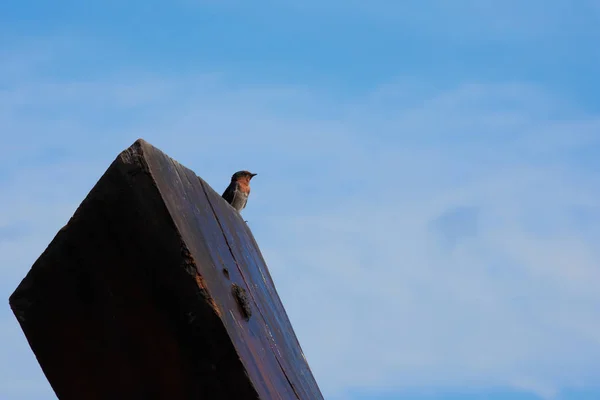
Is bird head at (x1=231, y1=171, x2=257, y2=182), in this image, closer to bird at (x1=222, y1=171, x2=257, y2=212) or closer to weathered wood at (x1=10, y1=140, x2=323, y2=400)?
bird at (x1=222, y1=171, x2=257, y2=212)

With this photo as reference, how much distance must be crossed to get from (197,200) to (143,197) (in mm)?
414

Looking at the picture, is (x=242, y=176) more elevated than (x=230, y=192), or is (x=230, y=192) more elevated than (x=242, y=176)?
(x=242, y=176)

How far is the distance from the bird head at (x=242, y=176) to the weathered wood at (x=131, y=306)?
348 inches

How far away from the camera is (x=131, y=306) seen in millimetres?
1765

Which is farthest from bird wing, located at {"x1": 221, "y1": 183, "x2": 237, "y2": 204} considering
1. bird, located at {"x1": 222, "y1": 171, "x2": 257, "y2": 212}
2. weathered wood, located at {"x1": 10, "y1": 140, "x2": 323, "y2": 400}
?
weathered wood, located at {"x1": 10, "y1": 140, "x2": 323, "y2": 400}

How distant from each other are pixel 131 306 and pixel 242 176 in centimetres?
897

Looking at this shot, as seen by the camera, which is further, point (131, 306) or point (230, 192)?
point (230, 192)

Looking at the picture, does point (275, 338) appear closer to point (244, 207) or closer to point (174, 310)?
point (174, 310)

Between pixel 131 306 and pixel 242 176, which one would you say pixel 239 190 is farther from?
pixel 131 306

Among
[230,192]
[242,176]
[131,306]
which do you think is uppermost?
[242,176]

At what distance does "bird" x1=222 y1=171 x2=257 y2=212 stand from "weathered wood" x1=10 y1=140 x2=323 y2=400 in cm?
864

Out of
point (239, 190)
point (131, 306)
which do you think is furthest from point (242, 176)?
point (131, 306)

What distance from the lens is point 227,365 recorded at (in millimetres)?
1737

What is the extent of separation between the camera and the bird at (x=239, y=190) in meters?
10.5
